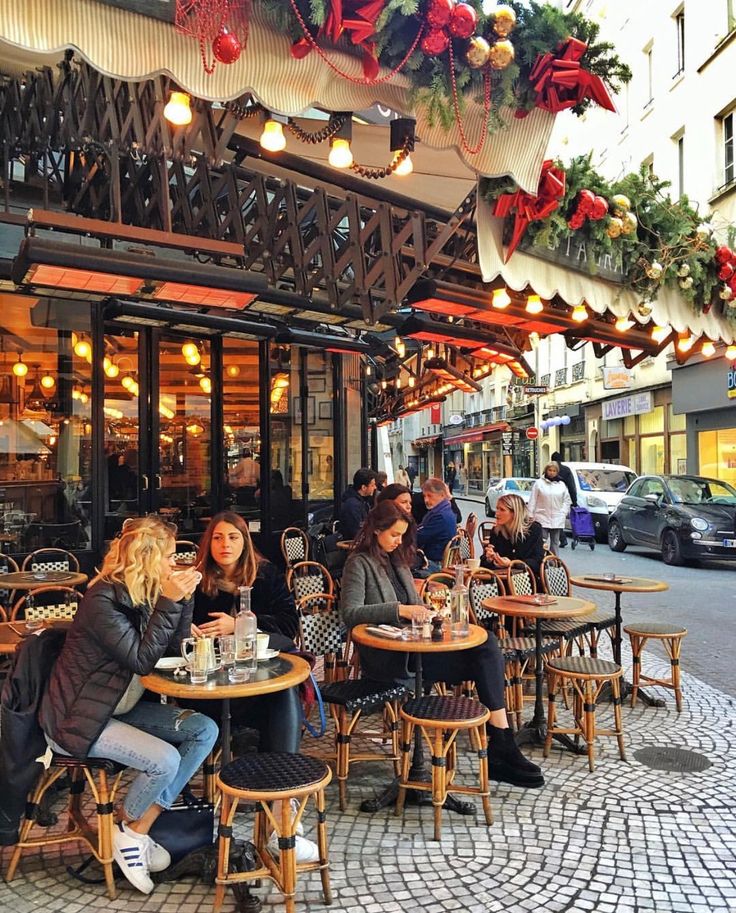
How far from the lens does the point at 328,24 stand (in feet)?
9.12

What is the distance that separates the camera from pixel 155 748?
321cm

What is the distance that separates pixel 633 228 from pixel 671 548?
30.4 feet

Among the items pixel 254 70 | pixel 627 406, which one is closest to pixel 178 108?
pixel 254 70

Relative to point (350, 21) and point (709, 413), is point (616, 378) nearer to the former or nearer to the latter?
point (709, 413)

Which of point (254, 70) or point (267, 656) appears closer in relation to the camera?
point (254, 70)

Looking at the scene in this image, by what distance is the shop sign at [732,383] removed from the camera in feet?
58.1

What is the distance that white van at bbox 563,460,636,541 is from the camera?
17.4 meters

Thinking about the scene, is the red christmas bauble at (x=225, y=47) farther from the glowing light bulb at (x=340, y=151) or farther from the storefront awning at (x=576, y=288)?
the storefront awning at (x=576, y=288)

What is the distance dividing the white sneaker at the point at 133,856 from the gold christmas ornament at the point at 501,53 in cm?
364

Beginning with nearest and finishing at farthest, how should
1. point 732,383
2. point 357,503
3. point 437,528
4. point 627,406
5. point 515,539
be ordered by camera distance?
1. point 515,539
2. point 437,528
3. point 357,503
4. point 732,383
5. point 627,406

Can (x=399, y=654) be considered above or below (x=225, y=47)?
below

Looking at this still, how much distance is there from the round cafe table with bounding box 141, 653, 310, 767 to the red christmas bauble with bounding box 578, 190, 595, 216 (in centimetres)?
358

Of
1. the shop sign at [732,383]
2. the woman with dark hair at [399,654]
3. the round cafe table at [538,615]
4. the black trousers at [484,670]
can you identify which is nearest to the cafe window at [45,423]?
the woman with dark hair at [399,654]

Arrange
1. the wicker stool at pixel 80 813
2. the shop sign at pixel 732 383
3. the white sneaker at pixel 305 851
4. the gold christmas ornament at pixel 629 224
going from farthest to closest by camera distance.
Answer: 1. the shop sign at pixel 732 383
2. the gold christmas ornament at pixel 629 224
3. the white sneaker at pixel 305 851
4. the wicker stool at pixel 80 813
